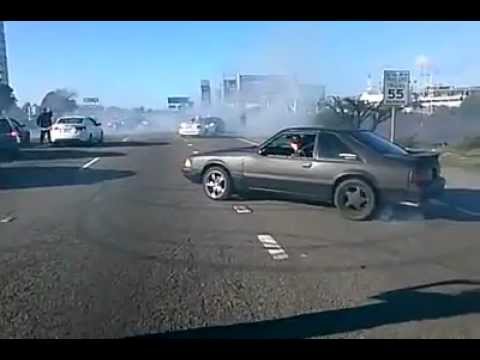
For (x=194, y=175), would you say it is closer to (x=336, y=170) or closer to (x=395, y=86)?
(x=336, y=170)

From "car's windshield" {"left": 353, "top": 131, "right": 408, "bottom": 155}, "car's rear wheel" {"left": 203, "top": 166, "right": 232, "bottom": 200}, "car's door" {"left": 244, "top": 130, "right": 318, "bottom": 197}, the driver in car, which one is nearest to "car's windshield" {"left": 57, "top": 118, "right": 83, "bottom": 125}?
"car's rear wheel" {"left": 203, "top": 166, "right": 232, "bottom": 200}

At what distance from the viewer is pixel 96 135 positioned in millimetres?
33500

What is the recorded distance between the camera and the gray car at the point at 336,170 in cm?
993

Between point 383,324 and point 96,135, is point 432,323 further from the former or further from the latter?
point 96,135

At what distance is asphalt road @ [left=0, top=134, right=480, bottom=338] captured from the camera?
515cm

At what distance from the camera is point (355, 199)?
33.4 ft

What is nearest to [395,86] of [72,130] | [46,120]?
[72,130]

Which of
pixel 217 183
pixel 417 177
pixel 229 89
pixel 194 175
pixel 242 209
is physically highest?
pixel 229 89

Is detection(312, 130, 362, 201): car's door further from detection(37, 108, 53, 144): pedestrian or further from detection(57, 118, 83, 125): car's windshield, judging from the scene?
detection(37, 108, 53, 144): pedestrian

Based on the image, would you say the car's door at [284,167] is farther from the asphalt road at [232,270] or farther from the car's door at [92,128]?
the car's door at [92,128]

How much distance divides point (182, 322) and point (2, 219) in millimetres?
6356

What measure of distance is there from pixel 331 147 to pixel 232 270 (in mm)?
4433
